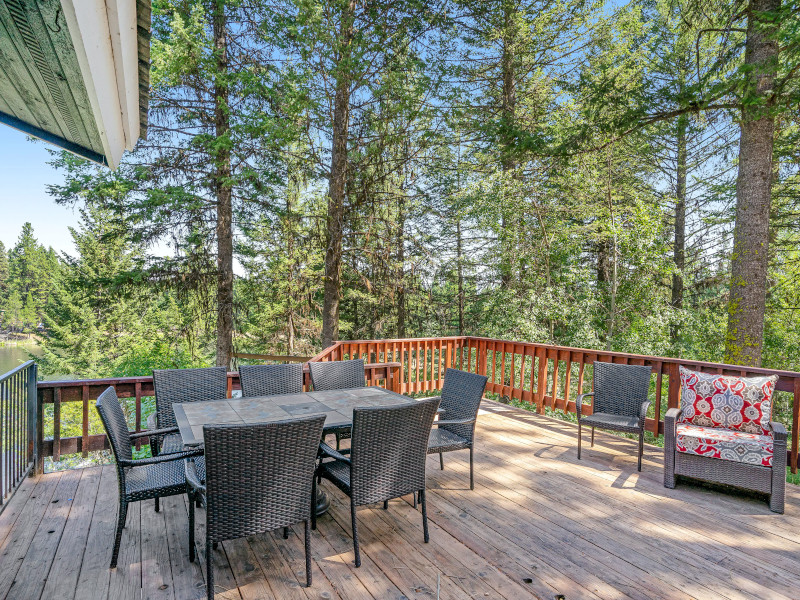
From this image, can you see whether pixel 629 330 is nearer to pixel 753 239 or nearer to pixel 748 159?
pixel 753 239

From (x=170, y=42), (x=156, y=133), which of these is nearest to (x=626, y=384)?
(x=170, y=42)

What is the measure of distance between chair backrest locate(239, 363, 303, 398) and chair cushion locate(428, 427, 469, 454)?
126cm

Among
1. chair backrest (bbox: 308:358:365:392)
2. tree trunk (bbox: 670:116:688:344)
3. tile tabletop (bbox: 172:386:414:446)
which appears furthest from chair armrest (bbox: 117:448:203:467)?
tree trunk (bbox: 670:116:688:344)

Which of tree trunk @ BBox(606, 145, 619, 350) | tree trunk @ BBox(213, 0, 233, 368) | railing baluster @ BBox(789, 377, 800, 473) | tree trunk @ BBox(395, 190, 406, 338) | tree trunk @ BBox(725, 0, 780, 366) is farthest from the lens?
tree trunk @ BBox(395, 190, 406, 338)

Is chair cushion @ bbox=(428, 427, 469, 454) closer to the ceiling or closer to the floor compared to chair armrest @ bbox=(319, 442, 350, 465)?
closer to the floor

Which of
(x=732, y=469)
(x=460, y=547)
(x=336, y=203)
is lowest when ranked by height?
(x=460, y=547)

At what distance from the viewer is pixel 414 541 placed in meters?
2.62

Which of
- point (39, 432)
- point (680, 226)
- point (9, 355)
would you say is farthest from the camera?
point (9, 355)

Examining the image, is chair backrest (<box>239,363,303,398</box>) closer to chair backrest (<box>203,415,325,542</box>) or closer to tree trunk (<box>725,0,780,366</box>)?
chair backrest (<box>203,415,325,542</box>)

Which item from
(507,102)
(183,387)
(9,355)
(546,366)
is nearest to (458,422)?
(183,387)

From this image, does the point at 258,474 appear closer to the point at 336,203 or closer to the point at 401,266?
the point at 336,203

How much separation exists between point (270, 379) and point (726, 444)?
3529 mm

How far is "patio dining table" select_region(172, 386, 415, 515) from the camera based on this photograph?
2.59 meters

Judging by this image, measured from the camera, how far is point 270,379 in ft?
12.2
